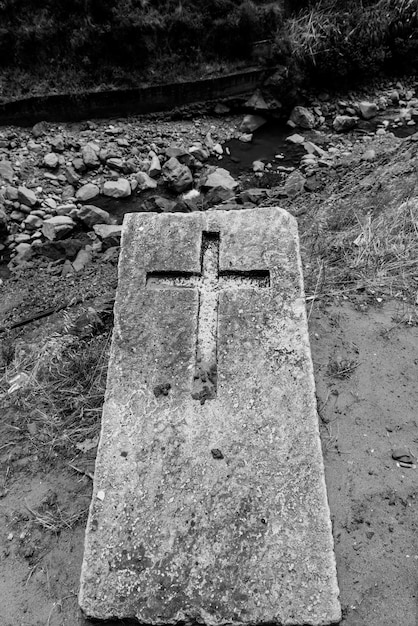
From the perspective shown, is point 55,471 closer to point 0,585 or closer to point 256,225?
point 0,585

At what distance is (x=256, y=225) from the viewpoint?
2.68 meters

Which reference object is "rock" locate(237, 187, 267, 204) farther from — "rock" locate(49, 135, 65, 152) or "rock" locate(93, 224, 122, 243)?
"rock" locate(49, 135, 65, 152)

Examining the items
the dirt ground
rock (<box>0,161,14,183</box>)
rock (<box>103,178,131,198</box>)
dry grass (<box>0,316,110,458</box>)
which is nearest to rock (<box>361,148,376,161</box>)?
rock (<box>103,178,131,198</box>)

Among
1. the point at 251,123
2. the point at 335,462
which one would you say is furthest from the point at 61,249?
the point at 335,462

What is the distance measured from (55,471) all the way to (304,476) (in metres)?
1.44

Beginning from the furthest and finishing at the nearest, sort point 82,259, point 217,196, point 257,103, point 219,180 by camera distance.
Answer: point 257,103, point 219,180, point 217,196, point 82,259

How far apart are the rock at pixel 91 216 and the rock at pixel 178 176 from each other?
3.70 feet

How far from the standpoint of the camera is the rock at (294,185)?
19.9 ft

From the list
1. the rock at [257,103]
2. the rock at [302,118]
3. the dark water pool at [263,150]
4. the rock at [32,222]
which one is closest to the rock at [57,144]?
the rock at [32,222]

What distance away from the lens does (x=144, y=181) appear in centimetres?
695

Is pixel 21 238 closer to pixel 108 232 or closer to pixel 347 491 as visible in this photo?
pixel 108 232

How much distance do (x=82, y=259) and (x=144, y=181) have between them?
75.9 inches

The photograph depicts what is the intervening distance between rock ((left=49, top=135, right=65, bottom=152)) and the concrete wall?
0.72 metres

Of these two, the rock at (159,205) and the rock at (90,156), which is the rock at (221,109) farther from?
the rock at (159,205)
